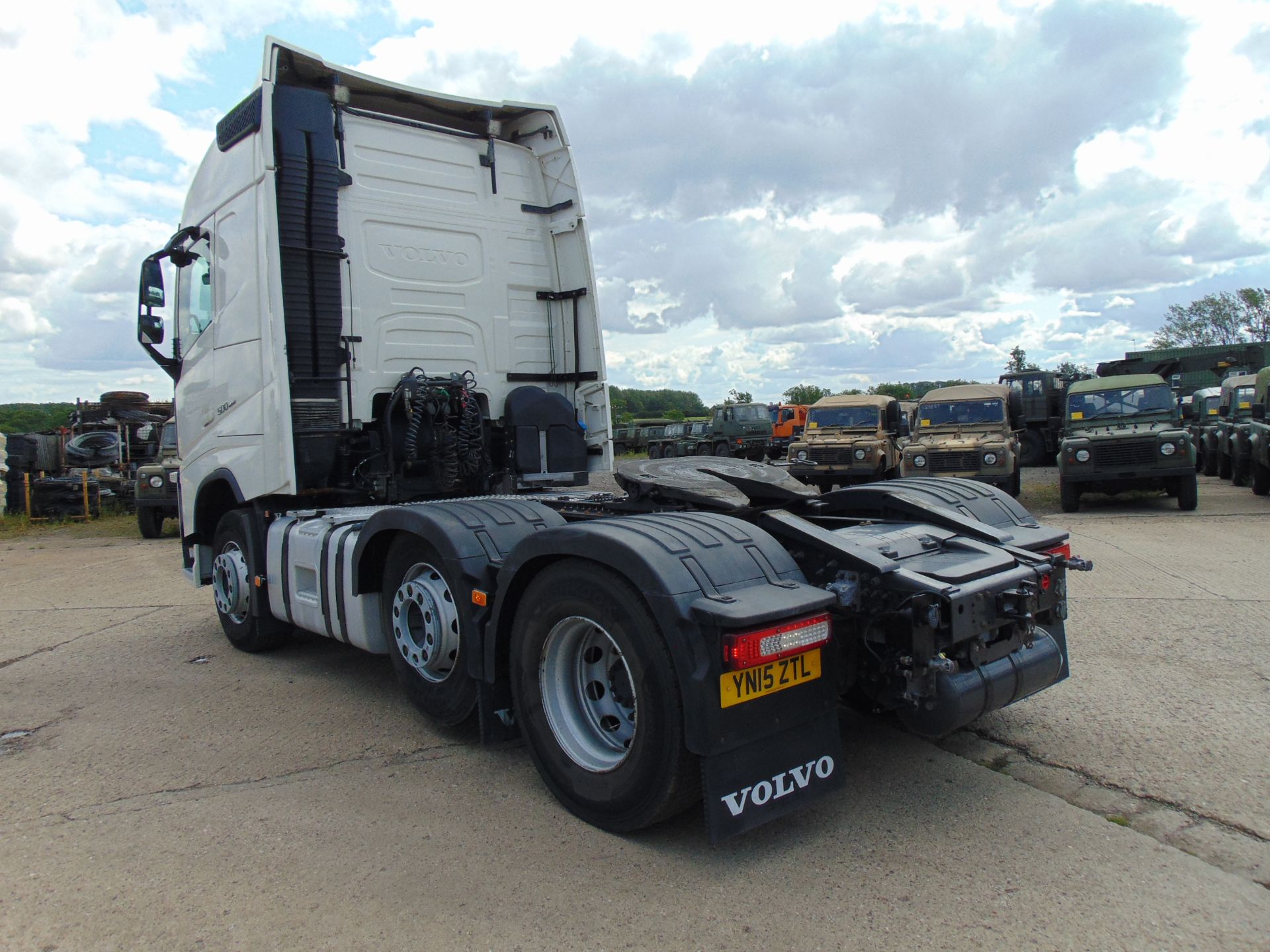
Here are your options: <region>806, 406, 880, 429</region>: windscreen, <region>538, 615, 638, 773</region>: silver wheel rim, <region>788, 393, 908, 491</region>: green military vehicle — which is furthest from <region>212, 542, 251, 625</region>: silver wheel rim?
<region>806, 406, 880, 429</region>: windscreen

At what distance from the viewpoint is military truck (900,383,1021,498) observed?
14211mm

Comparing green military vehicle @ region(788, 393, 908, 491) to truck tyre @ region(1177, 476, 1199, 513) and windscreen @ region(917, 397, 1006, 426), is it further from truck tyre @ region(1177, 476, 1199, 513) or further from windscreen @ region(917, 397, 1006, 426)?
truck tyre @ region(1177, 476, 1199, 513)

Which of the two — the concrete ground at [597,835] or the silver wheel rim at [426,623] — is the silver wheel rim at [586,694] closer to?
the concrete ground at [597,835]

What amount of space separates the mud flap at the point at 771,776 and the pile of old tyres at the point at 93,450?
21266 mm

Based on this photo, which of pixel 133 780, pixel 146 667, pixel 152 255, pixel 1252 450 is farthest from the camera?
pixel 1252 450

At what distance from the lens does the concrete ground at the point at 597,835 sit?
8.52 feet

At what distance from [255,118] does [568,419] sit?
2.78 metres

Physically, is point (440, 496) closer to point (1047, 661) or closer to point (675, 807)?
point (675, 807)

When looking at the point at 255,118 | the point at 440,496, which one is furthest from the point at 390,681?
the point at 255,118

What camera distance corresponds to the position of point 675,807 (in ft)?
9.86

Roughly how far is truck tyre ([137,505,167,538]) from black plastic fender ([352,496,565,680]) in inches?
449

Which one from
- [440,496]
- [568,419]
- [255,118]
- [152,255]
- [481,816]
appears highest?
[255,118]

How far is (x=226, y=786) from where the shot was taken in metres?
3.76

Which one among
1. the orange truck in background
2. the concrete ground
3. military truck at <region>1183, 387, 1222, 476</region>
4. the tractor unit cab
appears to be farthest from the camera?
the orange truck in background
